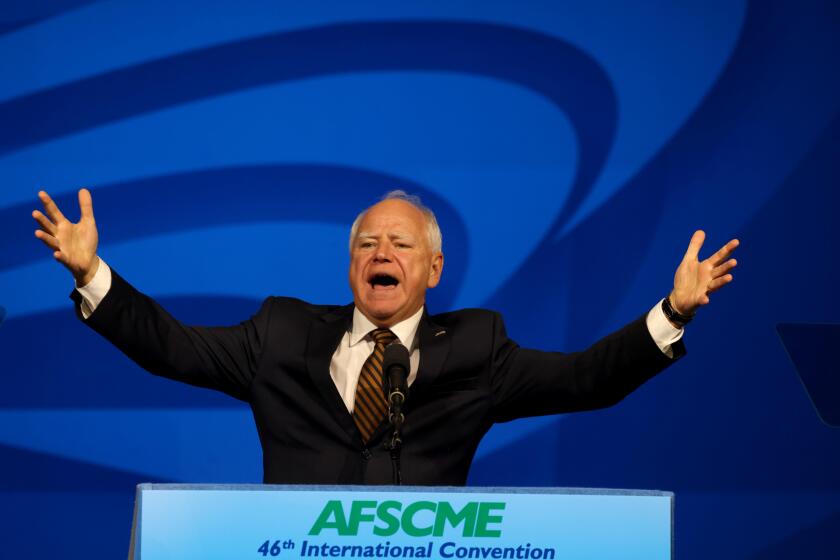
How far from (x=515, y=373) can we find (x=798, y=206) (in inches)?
58.9

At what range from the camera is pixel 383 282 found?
8.74 feet

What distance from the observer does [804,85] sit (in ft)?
11.9

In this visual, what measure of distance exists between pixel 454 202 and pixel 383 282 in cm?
93

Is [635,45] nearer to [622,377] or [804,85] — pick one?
[804,85]

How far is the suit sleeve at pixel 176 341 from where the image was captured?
2.37 m

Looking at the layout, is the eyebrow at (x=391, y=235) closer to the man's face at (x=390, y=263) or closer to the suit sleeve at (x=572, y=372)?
the man's face at (x=390, y=263)

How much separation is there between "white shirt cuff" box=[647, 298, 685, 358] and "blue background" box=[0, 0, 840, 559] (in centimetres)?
111

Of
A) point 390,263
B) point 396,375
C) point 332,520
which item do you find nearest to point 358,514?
point 332,520

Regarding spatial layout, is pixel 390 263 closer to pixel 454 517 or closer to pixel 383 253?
pixel 383 253

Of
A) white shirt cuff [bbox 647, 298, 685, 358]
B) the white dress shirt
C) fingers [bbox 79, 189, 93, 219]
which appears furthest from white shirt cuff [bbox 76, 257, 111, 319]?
white shirt cuff [bbox 647, 298, 685, 358]

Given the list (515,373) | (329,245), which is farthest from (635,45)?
(515,373)

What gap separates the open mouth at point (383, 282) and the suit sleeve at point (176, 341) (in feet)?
0.89

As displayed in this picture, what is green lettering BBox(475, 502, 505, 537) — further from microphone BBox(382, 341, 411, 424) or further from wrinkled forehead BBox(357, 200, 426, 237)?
wrinkled forehead BBox(357, 200, 426, 237)

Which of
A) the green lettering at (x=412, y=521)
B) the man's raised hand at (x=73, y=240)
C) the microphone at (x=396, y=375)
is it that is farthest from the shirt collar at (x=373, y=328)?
the green lettering at (x=412, y=521)
